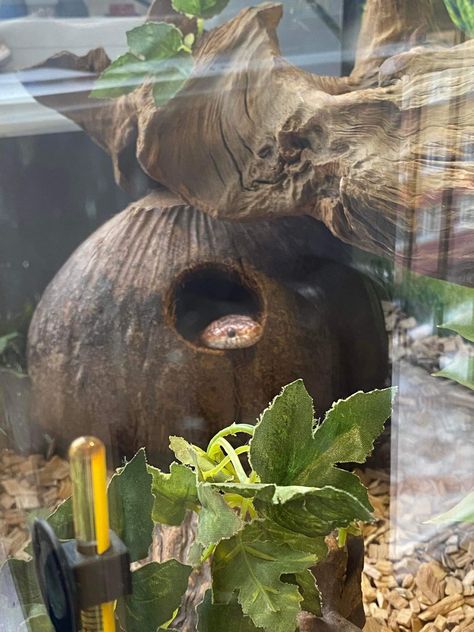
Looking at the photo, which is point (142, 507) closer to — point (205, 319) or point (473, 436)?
point (473, 436)

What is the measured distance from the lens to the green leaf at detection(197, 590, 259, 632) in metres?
0.44

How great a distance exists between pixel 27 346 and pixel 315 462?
99cm

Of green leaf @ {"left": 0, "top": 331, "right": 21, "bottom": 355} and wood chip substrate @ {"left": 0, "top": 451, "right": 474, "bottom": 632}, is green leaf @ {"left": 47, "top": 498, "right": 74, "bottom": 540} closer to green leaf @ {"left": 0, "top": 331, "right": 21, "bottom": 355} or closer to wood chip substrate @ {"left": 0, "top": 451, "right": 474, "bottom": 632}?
wood chip substrate @ {"left": 0, "top": 451, "right": 474, "bottom": 632}

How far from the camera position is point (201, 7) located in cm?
106

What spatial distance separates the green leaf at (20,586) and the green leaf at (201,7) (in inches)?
36.2

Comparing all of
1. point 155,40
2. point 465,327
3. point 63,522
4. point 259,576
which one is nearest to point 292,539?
point 259,576

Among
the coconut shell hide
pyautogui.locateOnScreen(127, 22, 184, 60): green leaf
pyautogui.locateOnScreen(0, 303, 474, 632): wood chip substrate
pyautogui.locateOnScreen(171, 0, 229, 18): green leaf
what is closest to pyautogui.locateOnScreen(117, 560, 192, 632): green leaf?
pyautogui.locateOnScreen(0, 303, 474, 632): wood chip substrate

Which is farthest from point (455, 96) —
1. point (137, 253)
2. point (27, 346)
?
point (27, 346)

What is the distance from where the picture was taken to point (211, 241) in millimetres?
1175

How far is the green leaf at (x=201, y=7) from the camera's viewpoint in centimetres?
105

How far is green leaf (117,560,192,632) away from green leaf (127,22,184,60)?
2.65 ft

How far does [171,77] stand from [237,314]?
429 mm

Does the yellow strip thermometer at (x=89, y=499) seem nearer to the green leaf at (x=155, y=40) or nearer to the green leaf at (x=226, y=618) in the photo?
the green leaf at (x=226, y=618)

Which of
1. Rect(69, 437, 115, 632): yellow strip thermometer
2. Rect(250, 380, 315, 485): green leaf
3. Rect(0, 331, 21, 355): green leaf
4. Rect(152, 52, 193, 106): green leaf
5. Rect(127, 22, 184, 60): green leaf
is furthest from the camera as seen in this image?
Rect(0, 331, 21, 355): green leaf
